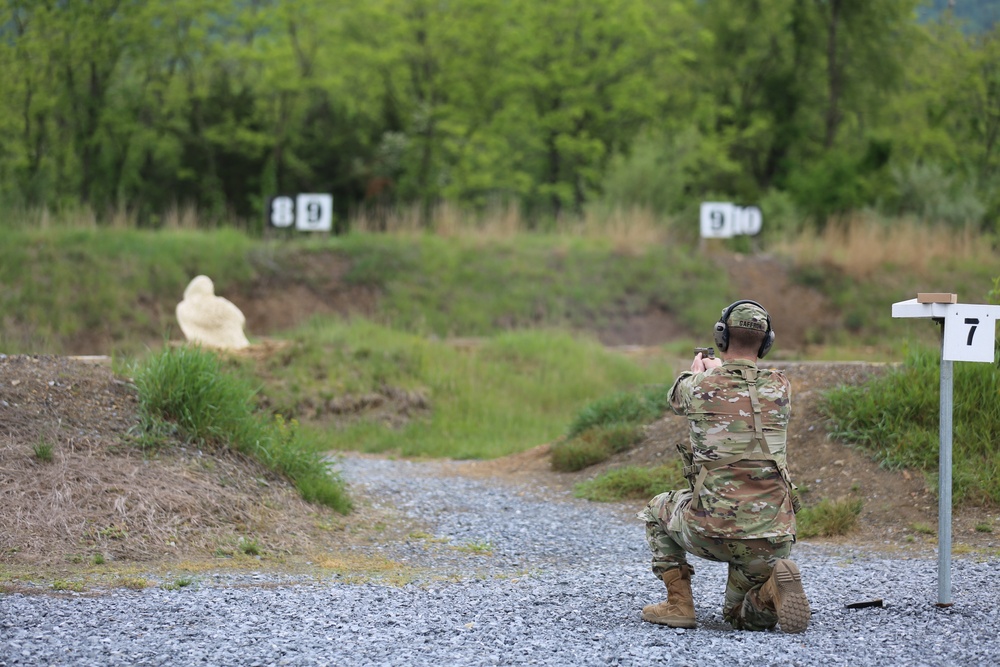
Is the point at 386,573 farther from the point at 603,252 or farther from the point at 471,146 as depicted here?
the point at 471,146

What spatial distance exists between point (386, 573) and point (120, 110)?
2760 cm

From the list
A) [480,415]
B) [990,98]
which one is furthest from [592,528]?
[990,98]

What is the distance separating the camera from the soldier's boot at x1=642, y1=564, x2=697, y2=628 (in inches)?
215

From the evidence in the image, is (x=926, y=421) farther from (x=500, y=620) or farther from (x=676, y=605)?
(x=500, y=620)

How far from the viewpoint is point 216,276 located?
2095cm

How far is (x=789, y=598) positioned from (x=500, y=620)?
1.33 metres

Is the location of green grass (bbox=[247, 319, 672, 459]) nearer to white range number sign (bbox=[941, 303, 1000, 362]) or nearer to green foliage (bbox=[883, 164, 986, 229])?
white range number sign (bbox=[941, 303, 1000, 362])

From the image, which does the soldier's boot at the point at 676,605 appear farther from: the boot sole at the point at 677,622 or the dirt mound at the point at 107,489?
the dirt mound at the point at 107,489

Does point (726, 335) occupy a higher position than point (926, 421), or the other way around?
point (726, 335)

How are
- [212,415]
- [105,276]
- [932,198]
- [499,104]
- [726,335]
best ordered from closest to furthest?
1. [726,335]
2. [212,415]
3. [105,276]
4. [932,198]
5. [499,104]

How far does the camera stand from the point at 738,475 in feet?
17.2

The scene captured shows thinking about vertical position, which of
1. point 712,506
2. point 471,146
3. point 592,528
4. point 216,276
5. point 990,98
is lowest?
point 592,528

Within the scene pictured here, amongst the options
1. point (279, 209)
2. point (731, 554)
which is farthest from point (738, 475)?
point (279, 209)

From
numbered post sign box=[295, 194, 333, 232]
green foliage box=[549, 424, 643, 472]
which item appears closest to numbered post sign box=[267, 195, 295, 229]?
numbered post sign box=[295, 194, 333, 232]
